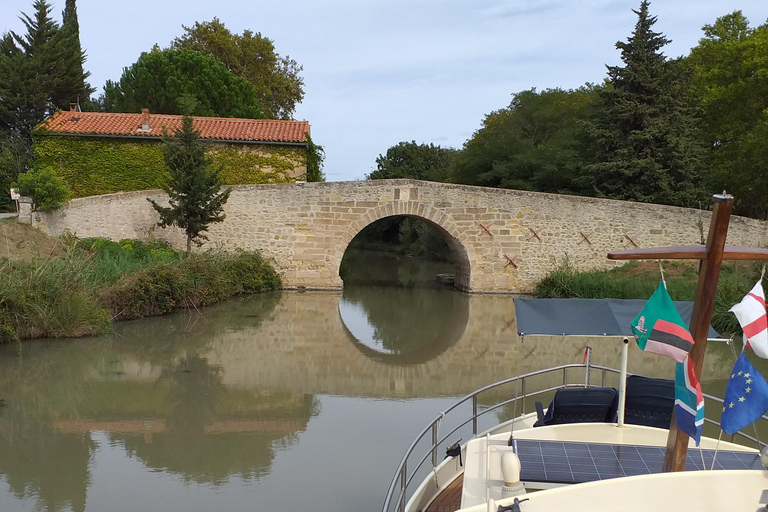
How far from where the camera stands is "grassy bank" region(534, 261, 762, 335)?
12.5 metres

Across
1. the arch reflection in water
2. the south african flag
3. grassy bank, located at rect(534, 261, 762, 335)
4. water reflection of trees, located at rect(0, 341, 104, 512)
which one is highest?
the south african flag

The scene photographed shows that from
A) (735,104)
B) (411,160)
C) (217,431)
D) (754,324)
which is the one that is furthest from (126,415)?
(411,160)

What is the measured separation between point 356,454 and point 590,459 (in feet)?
9.14

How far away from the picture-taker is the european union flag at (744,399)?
10.4 feet

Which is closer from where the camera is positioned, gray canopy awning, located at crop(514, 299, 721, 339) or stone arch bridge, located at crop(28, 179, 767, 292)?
gray canopy awning, located at crop(514, 299, 721, 339)

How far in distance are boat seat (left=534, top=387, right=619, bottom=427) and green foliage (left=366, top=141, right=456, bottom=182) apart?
36992 millimetres

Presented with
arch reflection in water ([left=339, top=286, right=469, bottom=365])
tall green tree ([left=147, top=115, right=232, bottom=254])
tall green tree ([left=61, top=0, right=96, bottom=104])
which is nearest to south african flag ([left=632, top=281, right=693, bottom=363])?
arch reflection in water ([left=339, top=286, right=469, bottom=365])

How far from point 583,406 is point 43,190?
47.2 ft

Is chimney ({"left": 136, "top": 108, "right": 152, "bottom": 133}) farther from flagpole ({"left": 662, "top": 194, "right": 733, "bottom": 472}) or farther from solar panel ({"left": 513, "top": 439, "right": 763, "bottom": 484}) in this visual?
flagpole ({"left": 662, "top": 194, "right": 733, "bottom": 472})

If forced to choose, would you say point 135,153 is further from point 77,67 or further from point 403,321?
point 77,67

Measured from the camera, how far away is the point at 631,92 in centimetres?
2023

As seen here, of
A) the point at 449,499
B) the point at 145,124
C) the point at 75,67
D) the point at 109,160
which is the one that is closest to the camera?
the point at 449,499

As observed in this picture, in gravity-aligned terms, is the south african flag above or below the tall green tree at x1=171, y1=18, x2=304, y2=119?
below

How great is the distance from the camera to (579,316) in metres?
5.66
